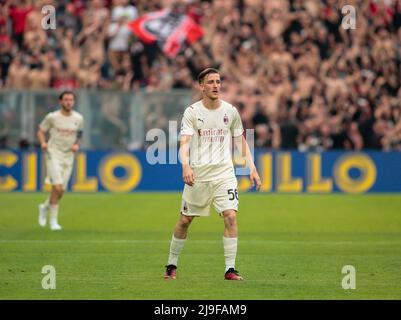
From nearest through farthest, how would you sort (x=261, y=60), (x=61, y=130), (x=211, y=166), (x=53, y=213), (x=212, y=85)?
1. (x=212, y=85)
2. (x=211, y=166)
3. (x=53, y=213)
4. (x=61, y=130)
5. (x=261, y=60)

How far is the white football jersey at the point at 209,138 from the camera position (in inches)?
496

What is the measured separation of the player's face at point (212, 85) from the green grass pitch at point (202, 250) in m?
2.25

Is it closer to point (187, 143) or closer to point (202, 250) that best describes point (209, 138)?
point (187, 143)

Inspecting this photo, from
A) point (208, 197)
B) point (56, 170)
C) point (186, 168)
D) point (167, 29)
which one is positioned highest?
point (167, 29)

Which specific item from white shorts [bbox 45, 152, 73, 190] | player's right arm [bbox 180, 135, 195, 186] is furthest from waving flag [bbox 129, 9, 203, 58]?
player's right arm [bbox 180, 135, 195, 186]

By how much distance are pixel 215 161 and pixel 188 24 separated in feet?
55.8

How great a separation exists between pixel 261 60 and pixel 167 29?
2991 millimetres

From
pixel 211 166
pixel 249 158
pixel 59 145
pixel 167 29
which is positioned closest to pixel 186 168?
pixel 211 166

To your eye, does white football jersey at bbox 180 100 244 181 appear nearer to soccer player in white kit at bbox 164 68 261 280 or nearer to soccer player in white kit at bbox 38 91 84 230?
soccer player in white kit at bbox 164 68 261 280

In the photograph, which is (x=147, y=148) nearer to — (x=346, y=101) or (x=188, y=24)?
(x=188, y=24)

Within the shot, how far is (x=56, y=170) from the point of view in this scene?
65.2 feet

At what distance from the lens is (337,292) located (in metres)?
11.2

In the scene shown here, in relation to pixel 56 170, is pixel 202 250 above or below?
below

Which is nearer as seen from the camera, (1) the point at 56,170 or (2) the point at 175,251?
(2) the point at 175,251
